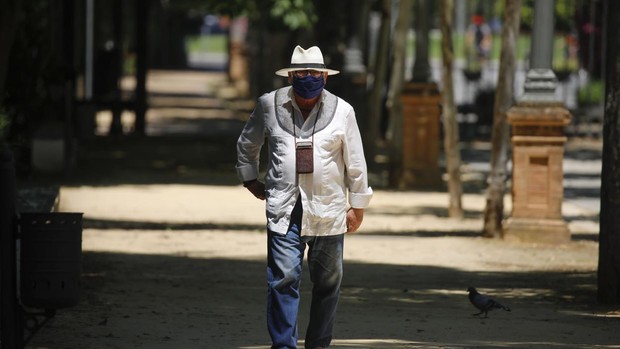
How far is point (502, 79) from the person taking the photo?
53.9 feet

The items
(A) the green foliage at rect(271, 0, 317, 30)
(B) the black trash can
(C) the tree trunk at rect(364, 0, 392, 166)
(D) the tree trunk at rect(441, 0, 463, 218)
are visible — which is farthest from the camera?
(C) the tree trunk at rect(364, 0, 392, 166)

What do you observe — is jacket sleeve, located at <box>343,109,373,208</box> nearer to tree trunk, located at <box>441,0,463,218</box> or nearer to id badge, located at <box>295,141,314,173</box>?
id badge, located at <box>295,141,314,173</box>

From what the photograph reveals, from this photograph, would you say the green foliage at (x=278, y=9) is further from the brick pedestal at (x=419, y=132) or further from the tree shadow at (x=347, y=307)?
the tree shadow at (x=347, y=307)

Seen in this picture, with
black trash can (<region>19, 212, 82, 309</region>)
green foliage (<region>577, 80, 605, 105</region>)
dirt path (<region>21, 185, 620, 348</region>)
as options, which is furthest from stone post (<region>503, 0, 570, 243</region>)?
green foliage (<region>577, 80, 605, 105</region>)

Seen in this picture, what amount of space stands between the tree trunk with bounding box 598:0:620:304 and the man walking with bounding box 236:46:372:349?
3774 mm

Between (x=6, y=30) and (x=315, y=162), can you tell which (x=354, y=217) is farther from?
(x=6, y=30)

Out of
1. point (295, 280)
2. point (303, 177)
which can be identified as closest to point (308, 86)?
point (303, 177)

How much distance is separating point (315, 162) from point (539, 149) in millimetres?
7875

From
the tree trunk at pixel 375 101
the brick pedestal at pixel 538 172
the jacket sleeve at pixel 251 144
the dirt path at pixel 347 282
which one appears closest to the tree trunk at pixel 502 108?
the dirt path at pixel 347 282

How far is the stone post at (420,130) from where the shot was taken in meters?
22.4

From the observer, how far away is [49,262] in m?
7.83

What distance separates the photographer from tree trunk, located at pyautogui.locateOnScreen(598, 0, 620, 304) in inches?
459

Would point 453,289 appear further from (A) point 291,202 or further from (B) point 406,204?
(B) point 406,204

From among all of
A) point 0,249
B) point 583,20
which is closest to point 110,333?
point 0,249
